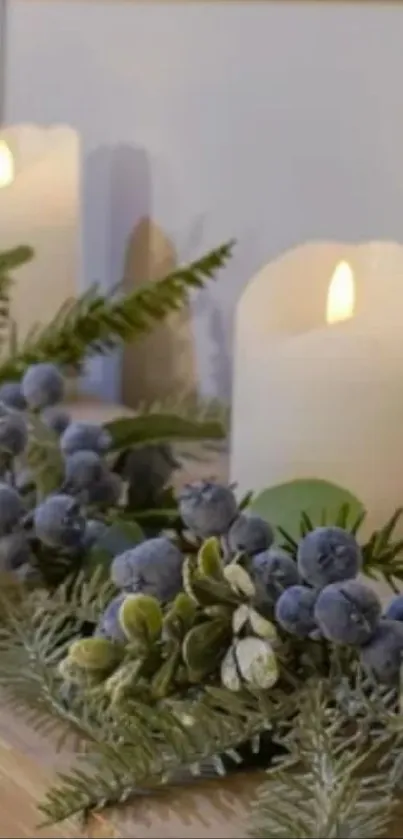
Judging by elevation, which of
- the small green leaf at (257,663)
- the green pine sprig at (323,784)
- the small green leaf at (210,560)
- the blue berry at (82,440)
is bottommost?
the green pine sprig at (323,784)

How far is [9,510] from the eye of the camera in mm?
464

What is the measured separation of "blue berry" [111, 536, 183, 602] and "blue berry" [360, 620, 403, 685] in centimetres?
6

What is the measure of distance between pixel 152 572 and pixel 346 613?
2.5 inches

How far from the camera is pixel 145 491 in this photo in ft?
1.75

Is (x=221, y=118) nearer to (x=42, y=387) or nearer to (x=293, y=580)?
(x=42, y=387)

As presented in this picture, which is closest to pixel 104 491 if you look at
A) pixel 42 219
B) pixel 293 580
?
pixel 293 580

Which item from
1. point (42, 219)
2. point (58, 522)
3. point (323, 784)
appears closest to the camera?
point (323, 784)

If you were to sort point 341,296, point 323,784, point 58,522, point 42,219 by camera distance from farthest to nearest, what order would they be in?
point 42,219
point 341,296
point 58,522
point 323,784

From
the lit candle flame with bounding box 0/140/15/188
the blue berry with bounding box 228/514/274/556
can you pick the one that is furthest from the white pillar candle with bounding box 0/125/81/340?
the blue berry with bounding box 228/514/274/556

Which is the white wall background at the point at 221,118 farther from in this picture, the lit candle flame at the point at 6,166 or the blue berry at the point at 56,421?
the blue berry at the point at 56,421

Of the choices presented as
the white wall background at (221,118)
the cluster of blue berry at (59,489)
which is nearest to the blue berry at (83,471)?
the cluster of blue berry at (59,489)

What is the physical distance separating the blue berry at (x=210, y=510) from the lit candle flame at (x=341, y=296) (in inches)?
6.7

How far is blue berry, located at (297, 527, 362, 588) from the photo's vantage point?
38 centimetres

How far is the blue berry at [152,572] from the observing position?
0.40m
